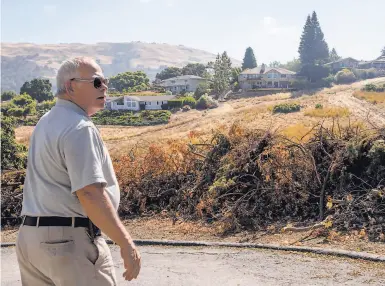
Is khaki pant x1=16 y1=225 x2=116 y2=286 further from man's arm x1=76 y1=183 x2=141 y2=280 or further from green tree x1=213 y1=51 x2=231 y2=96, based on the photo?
green tree x1=213 y1=51 x2=231 y2=96

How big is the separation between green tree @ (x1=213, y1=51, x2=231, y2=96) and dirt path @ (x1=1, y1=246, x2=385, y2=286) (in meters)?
71.9

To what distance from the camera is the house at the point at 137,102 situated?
72.0m

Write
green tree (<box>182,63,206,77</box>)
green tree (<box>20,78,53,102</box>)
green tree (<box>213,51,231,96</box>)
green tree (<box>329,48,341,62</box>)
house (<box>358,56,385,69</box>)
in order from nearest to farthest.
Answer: green tree (<box>213,51,231,96</box>) → green tree (<box>20,78,53,102</box>) → house (<box>358,56,385,69</box>) → green tree (<box>329,48,341,62</box>) → green tree (<box>182,63,206,77</box>)

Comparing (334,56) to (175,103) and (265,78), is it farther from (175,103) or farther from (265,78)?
(175,103)

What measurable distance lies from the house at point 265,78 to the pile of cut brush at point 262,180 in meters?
73.5

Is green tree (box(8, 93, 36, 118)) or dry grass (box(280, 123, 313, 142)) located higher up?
dry grass (box(280, 123, 313, 142))

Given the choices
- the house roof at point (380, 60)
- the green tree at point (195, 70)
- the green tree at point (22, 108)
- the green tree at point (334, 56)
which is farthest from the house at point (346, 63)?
the green tree at point (22, 108)

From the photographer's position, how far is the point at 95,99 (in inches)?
110

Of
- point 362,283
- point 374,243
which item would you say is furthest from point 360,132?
point 362,283

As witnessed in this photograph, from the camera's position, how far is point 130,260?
102 inches

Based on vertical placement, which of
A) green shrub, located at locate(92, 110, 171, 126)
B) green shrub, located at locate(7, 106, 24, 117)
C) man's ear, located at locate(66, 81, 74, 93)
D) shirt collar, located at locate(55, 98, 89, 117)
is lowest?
green shrub, located at locate(92, 110, 171, 126)

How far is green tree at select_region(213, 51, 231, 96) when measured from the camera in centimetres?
7812

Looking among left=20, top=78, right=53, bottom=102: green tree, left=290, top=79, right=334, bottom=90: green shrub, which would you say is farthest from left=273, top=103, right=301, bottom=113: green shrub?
left=20, top=78, right=53, bottom=102: green tree

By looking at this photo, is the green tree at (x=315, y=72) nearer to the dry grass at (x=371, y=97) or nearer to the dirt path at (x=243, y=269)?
the dry grass at (x=371, y=97)
